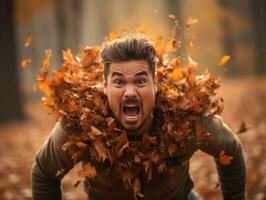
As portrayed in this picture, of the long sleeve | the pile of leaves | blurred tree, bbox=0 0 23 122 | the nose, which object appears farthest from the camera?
blurred tree, bbox=0 0 23 122

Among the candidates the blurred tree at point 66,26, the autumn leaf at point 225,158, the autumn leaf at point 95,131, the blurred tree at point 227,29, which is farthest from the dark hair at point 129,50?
the blurred tree at point 227,29

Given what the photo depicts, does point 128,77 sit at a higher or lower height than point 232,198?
higher

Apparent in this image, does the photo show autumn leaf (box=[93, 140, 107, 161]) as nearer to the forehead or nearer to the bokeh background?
the forehead

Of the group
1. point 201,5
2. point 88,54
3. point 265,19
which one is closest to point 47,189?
point 88,54

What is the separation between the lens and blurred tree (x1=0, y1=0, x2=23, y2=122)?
15578mm

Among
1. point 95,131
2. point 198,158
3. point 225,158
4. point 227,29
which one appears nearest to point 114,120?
point 95,131

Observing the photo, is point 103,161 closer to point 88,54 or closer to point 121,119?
point 121,119

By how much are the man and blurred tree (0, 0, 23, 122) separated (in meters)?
12.0

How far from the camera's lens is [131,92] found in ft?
11.2

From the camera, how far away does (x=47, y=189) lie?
12.9ft

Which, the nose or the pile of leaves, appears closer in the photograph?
the nose

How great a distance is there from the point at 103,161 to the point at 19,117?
12.8m

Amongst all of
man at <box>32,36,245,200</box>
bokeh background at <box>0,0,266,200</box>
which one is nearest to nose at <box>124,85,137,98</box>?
man at <box>32,36,245,200</box>

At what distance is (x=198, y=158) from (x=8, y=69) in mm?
9029
